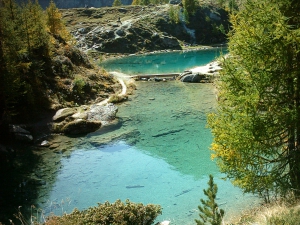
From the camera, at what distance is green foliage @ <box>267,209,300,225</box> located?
771cm

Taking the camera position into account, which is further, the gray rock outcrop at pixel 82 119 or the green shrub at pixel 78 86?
the green shrub at pixel 78 86

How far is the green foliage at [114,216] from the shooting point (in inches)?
373

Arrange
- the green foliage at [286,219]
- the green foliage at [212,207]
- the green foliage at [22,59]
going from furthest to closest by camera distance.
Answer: the green foliage at [22,59]
the green foliage at [286,219]
the green foliage at [212,207]

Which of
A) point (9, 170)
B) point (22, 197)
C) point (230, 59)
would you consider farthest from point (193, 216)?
point (9, 170)

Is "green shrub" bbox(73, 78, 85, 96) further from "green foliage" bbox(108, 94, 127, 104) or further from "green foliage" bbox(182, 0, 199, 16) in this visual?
"green foliage" bbox(182, 0, 199, 16)

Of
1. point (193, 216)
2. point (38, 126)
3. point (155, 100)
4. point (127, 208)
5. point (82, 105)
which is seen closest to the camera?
point (127, 208)

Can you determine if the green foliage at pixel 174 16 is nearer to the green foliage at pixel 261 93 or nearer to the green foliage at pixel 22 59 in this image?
the green foliage at pixel 22 59

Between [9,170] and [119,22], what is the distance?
9583 centimetres

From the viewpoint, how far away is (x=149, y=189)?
17.0 metres

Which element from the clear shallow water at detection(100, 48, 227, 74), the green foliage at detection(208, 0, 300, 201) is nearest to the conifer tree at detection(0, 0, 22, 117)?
the green foliage at detection(208, 0, 300, 201)

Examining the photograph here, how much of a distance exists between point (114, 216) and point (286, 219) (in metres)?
5.04

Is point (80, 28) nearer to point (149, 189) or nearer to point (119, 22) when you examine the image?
point (119, 22)

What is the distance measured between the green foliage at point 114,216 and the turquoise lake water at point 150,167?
722mm

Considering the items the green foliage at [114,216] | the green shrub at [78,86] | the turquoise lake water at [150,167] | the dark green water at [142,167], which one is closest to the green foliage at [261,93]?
the turquoise lake water at [150,167]
